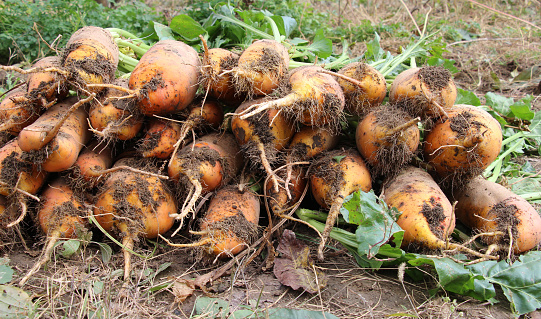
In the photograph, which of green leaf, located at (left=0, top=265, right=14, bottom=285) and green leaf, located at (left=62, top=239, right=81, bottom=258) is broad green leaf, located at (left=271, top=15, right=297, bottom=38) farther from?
green leaf, located at (left=0, top=265, right=14, bottom=285)

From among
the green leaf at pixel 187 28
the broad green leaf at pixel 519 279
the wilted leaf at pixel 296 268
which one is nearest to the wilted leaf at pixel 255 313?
the wilted leaf at pixel 296 268

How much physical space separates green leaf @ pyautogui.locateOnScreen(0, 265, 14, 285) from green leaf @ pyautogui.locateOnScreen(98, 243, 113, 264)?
1.58 ft

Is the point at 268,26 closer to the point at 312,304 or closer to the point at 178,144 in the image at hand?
the point at 178,144

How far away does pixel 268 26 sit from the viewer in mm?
3650

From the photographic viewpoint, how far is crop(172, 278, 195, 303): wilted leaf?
82.5 inches

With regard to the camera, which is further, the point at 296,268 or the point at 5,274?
the point at 296,268

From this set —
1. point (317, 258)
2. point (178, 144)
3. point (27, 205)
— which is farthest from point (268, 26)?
point (27, 205)

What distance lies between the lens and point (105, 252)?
245cm

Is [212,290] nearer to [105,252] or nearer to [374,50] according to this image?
[105,252]

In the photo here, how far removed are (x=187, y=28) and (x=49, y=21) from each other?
2.15 meters

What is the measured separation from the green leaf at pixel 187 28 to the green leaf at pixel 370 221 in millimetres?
2132

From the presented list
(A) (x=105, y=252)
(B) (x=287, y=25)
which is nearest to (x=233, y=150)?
(A) (x=105, y=252)

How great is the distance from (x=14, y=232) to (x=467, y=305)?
286 centimetres

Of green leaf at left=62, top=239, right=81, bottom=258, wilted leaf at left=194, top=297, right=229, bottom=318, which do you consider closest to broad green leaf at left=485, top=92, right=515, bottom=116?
wilted leaf at left=194, top=297, right=229, bottom=318
